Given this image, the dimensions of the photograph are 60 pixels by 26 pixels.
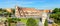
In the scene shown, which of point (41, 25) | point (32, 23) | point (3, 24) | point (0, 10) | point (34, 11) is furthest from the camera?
point (34, 11)

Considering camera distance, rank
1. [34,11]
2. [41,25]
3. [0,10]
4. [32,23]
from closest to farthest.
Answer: [32,23] < [41,25] < [0,10] < [34,11]

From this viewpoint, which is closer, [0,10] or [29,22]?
[29,22]

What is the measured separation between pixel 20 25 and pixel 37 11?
490 centimetres

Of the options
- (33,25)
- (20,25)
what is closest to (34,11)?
(20,25)

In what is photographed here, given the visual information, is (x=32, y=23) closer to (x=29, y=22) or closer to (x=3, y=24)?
(x=29, y=22)

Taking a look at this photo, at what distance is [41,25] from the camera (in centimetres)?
527

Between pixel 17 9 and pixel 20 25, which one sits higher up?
pixel 17 9

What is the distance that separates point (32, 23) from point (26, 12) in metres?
6.32

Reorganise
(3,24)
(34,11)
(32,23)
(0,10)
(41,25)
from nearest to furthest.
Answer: (32,23), (3,24), (41,25), (0,10), (34,11)

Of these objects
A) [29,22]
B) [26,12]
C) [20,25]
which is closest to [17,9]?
[26,12]

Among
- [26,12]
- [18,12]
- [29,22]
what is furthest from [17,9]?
[29,22]

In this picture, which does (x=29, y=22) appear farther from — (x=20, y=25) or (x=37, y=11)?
(x=37, y=11)

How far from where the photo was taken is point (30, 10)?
10734 millimetres

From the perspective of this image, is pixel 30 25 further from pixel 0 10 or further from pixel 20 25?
pixel 0 10
